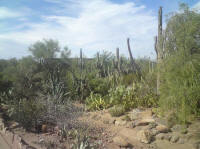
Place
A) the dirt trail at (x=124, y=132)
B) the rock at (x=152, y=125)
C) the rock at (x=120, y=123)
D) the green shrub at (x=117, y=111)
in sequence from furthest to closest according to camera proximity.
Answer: the green shrub at (x=117, y=111) → the rock at (x=120, y=123) → the rock at (x=152, y=125) → the dirt trail at (x=124, y=132)

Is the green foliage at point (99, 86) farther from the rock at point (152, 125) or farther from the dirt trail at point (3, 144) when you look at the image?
the dirt trail at point (3, 144)

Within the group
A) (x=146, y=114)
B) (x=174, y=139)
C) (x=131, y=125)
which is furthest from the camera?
(x=146, y=114)

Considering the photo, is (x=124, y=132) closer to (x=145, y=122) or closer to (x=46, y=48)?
(x=145, y=122)

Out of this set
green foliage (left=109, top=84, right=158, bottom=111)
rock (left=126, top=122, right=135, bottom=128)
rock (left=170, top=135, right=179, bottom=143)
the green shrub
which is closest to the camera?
rock (left=170, top=135, right=179, bottom=143)

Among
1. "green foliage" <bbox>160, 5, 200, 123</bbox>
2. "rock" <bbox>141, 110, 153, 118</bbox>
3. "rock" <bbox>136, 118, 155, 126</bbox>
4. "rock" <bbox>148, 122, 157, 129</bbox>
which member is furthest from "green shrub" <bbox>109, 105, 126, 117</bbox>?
"green foliage" <bbox>160, 5, 200, 123</bbox>

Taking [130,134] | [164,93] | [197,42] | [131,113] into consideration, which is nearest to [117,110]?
[131,113]

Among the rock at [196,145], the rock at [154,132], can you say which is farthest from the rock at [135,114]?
the rock at [196,145]

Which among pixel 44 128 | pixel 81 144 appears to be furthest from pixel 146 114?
pixel 81 144

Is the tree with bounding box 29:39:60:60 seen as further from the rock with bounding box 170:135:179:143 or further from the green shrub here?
the rock with bounding box 170:135:179:143

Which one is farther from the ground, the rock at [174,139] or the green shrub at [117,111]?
the green shrub at [117,111]

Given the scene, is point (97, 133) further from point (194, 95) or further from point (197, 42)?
point (197, 42)

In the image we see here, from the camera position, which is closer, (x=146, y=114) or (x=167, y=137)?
(x=167, y=137)

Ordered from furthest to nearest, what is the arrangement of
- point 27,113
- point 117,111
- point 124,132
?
1. point 117,111
2. point 124,132
3. point 27,113

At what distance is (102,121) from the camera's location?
6.12m
